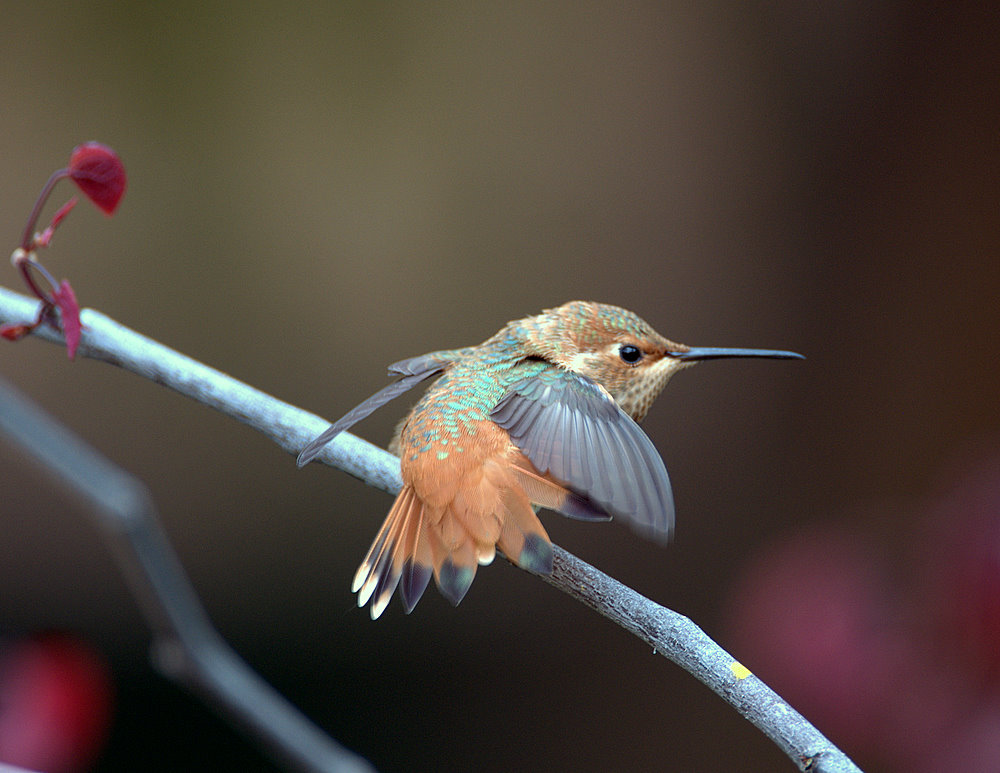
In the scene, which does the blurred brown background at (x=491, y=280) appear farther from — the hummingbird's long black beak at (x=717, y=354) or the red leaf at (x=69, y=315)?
the red leaf at (x=69, y=315)

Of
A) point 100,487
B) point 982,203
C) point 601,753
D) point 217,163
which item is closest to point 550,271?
point 217,163

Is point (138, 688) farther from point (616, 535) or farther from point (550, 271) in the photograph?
point (550, 271)

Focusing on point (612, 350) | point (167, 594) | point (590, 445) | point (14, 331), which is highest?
point (612, 350)

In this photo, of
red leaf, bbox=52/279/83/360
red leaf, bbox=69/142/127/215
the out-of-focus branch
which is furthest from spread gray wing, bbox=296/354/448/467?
the out-of-focus branch

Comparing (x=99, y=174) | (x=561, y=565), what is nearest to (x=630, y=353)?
(x=561, y=565)

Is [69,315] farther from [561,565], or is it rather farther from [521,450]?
[561,565]
